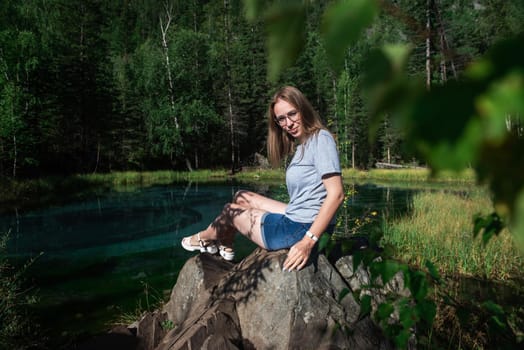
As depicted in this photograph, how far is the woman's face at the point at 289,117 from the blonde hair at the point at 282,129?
2 centimetres

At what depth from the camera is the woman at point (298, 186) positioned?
7.99ft

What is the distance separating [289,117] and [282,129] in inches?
15.1

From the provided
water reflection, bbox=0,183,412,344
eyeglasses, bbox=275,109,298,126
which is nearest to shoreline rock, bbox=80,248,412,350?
eyeglasses, bbox=275,109,298,126

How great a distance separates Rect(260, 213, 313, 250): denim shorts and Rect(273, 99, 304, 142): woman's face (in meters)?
0.64

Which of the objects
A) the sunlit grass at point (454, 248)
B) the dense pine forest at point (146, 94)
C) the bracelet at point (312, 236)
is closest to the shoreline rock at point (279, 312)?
the bracelet at point (312, 236)

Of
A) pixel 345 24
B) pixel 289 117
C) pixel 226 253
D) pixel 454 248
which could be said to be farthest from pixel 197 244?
pixel 454 248

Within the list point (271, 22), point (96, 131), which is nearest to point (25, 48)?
point (96, 131)

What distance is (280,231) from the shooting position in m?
2.80

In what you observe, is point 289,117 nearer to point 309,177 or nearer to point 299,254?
point 309,177

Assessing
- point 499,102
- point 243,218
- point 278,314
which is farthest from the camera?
point 243,218

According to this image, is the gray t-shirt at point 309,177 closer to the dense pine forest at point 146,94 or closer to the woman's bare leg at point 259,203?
the woman's bare leg at point 259,203

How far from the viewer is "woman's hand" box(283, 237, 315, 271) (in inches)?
97.4

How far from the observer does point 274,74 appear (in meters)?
0.42

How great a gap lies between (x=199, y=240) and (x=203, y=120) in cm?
2291
